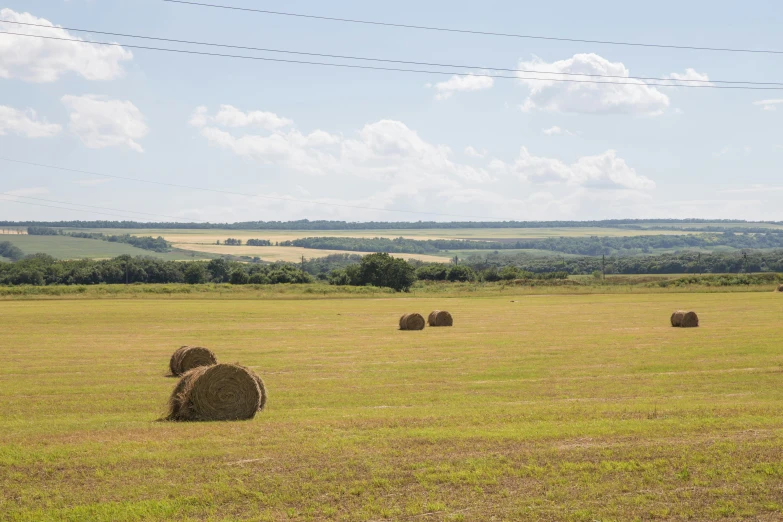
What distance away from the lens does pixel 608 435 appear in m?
15.1

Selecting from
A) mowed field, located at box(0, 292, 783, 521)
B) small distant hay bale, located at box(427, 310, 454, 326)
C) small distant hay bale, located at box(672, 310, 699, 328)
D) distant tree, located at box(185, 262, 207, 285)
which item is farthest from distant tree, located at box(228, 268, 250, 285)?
mowed field, located at box(0, 292, 783, 521)

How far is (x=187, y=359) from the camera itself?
1070 inches

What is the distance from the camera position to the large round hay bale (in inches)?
720

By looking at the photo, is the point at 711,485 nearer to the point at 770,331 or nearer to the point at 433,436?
the point at 433,436

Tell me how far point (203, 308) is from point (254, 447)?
55074 millimetres

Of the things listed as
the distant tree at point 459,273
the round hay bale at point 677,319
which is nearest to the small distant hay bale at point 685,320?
the round hay bale at point 677,319

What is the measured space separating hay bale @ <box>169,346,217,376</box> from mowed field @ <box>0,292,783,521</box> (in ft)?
2.11

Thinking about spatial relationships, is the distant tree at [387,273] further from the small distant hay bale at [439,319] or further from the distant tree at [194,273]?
the small distant hay bale at [439,319]

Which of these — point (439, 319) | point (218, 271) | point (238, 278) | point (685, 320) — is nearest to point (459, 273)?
point (238, 278)

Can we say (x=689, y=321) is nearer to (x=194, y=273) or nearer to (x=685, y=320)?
(x=685, y=320)

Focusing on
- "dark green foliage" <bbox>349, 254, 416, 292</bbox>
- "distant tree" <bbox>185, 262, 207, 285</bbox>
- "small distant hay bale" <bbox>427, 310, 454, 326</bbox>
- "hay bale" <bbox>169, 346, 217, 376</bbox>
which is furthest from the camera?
"distant tree" <bbox>185, 262, 207, 285</bbox>

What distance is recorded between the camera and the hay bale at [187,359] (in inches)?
1065

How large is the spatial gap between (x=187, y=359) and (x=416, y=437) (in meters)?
13.9

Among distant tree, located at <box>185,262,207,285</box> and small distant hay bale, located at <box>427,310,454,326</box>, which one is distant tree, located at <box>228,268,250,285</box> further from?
small distant hay bale, located at <box>427,310,454,326</box>
